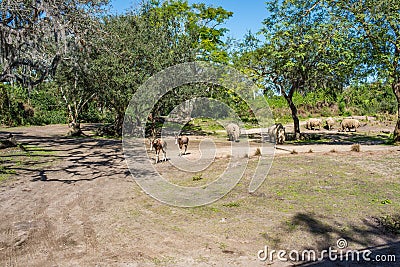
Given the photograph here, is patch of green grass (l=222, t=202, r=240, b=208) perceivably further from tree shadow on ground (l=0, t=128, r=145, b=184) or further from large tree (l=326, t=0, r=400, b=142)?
large tree (l=326, t=0, r=400, b=142)

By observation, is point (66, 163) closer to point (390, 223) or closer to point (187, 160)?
point (187, 160)

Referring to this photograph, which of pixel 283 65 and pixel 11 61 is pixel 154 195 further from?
pixel 283 65

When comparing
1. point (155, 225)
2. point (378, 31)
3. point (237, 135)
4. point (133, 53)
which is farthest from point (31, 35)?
point (378, 31)

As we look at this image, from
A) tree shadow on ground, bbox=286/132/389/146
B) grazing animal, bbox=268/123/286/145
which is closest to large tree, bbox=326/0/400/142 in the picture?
tree shadow on ground, bbox=286/132/389/146

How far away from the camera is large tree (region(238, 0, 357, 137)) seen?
51.2 feet

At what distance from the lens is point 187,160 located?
545 inches

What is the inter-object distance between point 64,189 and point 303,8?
1522 centimetres

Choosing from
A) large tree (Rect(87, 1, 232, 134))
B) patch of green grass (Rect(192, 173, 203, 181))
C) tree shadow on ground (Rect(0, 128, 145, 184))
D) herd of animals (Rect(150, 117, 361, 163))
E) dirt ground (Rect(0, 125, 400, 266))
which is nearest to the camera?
dirt ground (Rect(0, 125, 400, 266))

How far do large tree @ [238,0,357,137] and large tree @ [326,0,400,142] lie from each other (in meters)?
0.90

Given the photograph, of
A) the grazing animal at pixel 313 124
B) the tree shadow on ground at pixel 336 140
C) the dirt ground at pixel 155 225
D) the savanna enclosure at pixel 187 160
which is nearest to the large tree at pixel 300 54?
the savanna enclosure at pixel 187 160

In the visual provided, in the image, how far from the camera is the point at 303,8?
17312mm

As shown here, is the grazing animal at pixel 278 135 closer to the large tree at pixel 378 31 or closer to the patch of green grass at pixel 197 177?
the large tree at pixel 378 31

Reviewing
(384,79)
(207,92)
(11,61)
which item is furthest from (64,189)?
(207,92)

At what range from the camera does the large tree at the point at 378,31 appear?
14836 millimetres
